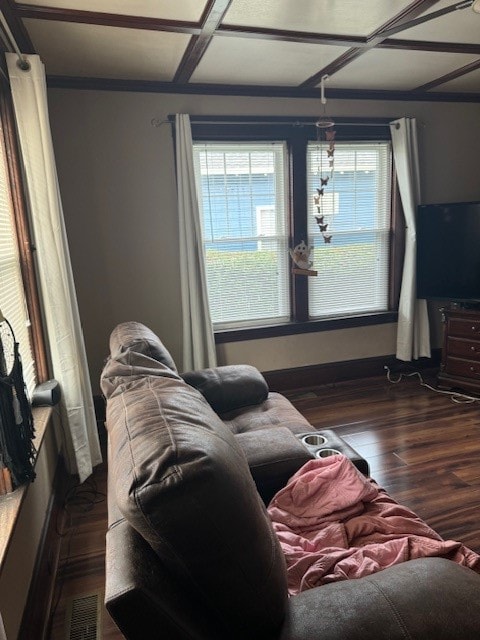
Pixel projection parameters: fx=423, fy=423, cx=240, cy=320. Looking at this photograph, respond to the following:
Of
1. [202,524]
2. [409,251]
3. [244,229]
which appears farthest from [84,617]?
[409,251]

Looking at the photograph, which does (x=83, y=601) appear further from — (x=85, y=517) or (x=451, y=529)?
(x=451, y=529)

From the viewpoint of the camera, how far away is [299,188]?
3.59m

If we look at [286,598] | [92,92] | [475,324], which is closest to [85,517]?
[286,598]

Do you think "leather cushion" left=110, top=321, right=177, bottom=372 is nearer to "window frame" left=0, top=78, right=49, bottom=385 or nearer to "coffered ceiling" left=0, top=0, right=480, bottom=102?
"window frame" left=0, top=78, right=49, bottom=385

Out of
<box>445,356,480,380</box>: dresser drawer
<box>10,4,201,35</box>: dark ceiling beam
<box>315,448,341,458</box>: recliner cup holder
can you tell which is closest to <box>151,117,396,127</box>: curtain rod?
<box>10,4,201,35</box>: dark ceiling beam

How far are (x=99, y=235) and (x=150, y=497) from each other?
2.79 meters

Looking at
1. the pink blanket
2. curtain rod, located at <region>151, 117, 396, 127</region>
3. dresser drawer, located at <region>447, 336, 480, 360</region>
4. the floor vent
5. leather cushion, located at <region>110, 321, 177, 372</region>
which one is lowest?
the floor vent

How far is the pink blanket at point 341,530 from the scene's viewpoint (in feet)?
4.06

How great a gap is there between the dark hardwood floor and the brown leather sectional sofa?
42.7 inches

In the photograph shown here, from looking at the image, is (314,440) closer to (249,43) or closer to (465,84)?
(249,43)

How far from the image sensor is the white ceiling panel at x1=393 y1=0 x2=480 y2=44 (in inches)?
86.0

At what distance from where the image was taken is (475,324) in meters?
3.51

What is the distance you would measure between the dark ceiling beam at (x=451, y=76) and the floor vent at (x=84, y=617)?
396 cm

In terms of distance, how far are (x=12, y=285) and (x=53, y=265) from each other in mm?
262
